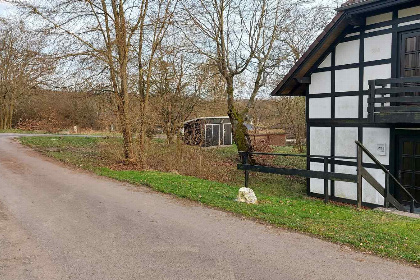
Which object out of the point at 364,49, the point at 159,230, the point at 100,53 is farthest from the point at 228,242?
the point at 100,53

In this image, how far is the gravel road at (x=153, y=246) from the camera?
4.74 meters

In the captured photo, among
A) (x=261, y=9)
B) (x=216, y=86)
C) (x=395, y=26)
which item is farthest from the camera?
(x=216, y=86)

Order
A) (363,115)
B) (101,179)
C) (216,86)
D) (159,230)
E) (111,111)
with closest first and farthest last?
(159,230)
(363,115)
(101,179)
(111,111)
(216,86)

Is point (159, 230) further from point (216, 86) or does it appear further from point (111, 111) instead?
point (216, 86)

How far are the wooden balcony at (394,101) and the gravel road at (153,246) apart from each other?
523cm

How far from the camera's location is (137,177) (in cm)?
1201

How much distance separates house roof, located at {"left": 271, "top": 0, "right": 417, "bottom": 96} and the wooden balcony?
216 cm

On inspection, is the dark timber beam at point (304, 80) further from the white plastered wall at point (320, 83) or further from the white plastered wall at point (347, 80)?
the white plastered wall at point (347, 80)

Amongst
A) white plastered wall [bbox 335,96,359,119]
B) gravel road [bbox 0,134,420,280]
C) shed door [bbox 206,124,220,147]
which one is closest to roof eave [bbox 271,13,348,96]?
white plastered wall [bbox 335,96,359,119]

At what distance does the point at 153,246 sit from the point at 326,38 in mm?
8698

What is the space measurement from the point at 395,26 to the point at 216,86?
11663 mm

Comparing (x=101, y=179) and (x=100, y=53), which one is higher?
(x=100, y=53)

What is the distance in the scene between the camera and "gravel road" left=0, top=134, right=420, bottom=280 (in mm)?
4742

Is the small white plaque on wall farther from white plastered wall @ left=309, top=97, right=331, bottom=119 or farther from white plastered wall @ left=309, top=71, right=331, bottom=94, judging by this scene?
white plastered wall @ left=309, top=71, right=331, bottom=94
